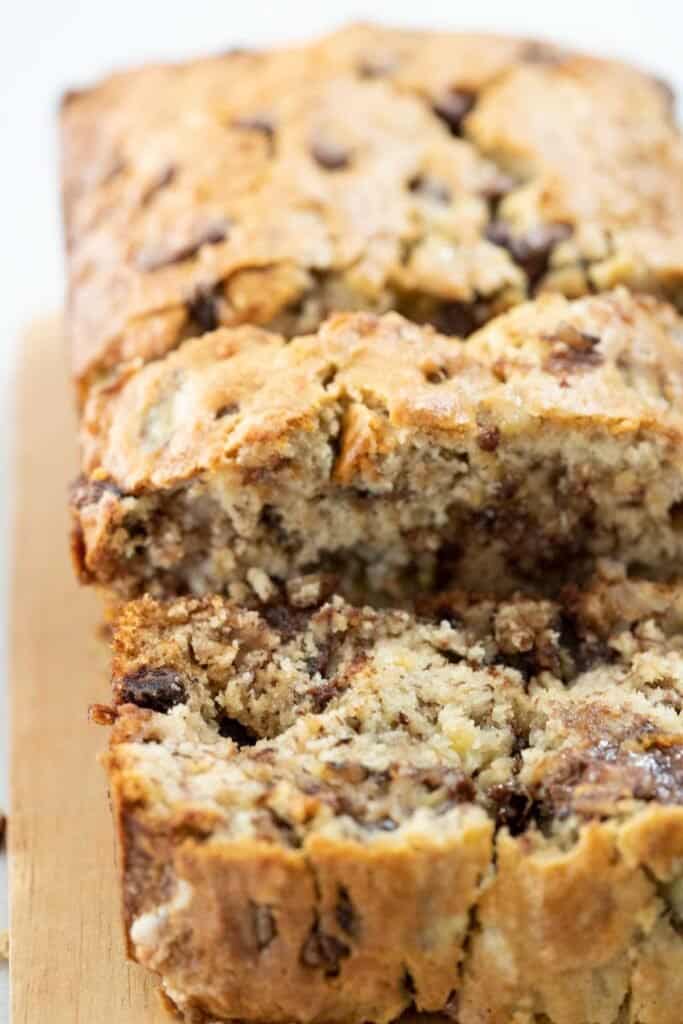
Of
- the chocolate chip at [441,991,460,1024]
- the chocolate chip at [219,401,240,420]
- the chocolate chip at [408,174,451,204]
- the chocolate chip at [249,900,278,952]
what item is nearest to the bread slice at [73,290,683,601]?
the chocolate chip at [219,401,240,420]

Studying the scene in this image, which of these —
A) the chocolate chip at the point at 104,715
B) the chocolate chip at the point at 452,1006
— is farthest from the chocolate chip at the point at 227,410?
the chocolate chip at the point at 452,1006

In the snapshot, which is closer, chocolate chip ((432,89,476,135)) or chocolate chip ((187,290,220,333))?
chocolate chip ((187,290,220,333))

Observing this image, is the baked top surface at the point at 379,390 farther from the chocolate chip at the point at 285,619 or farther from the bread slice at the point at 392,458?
the chocolate chip at the point at 285,619

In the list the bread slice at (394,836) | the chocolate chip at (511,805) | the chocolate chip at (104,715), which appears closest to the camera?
the bread slice at (394,836)

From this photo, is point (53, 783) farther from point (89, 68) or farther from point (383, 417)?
point (89, 68)

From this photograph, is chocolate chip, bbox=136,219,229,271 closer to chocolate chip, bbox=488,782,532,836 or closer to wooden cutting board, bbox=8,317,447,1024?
wooden cutting board, bbox=8,317,447,1024

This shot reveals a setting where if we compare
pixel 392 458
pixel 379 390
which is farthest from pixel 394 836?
pixel 379 390

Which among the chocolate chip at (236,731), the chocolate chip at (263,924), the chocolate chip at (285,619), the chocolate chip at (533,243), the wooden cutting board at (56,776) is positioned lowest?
the wooden cutting board at (56,776)
